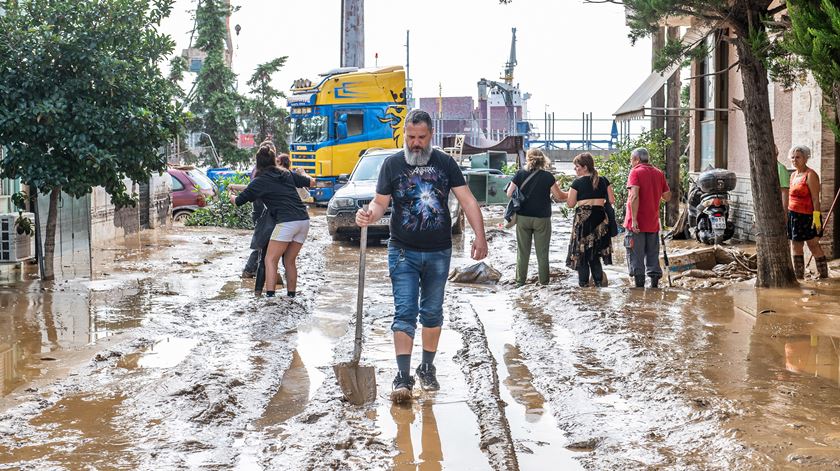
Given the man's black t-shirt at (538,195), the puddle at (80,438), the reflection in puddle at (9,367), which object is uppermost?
the man's black t-shirt at (538,195)

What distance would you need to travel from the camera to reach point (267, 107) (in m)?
39.6

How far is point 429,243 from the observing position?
6758 millimetres

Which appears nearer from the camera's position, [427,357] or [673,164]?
[427,357]

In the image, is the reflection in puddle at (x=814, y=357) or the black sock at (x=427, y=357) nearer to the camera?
the black sock at (x=427, y=357)

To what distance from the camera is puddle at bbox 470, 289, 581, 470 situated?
5.57 metres

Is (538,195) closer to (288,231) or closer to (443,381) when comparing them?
(288,231)

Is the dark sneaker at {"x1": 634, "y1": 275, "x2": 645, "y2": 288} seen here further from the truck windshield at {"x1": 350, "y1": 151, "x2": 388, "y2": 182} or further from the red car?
the red car

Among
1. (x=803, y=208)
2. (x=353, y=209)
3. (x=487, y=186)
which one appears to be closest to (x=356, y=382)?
(x=803, y=208)

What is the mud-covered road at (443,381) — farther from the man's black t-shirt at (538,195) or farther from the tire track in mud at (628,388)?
the man's black t-shirt at (538,195)

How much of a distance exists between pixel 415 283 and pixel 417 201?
0.55m

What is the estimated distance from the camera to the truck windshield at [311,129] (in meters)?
28.4

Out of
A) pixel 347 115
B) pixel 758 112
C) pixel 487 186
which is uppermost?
pixel 347 115

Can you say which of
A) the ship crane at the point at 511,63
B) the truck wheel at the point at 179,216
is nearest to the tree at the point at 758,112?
the truck wheel at the point at 179,216

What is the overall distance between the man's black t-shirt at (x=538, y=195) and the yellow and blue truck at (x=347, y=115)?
16.8 m
